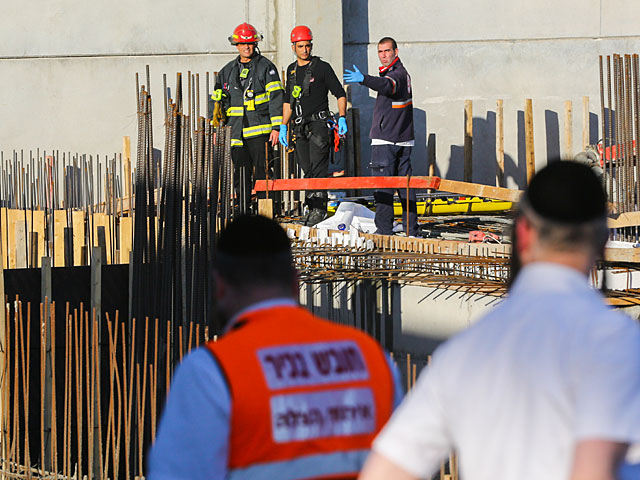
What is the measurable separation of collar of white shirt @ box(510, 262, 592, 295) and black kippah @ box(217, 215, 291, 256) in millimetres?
580

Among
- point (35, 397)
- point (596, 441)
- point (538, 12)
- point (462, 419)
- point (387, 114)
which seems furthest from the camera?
point (538, 12)

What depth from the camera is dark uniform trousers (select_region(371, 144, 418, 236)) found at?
8.78m

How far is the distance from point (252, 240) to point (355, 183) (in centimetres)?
622

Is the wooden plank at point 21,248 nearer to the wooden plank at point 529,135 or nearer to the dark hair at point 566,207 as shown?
the wooden plank at point 529,135

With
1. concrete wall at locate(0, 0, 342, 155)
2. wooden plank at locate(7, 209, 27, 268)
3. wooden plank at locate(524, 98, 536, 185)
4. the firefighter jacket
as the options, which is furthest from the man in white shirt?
concrete wall at locate(0, 0, 342, 155)

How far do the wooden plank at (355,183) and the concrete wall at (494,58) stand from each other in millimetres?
4451

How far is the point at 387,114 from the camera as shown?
9.12 meters

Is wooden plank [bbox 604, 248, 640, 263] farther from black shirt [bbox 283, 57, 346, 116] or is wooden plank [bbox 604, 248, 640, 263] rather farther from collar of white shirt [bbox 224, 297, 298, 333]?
collar of white shirt [bbox 224, 297, 298, 333]

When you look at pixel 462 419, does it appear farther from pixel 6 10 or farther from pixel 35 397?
pixel 6 10

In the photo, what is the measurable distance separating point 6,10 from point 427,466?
13.3m

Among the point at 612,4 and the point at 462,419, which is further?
the point at 612,4

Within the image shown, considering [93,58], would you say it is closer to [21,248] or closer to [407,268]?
[21,248]

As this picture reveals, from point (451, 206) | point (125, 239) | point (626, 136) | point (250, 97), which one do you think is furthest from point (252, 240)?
point (451, 206)

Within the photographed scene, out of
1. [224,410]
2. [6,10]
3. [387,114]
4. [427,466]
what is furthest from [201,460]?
[6,10]
